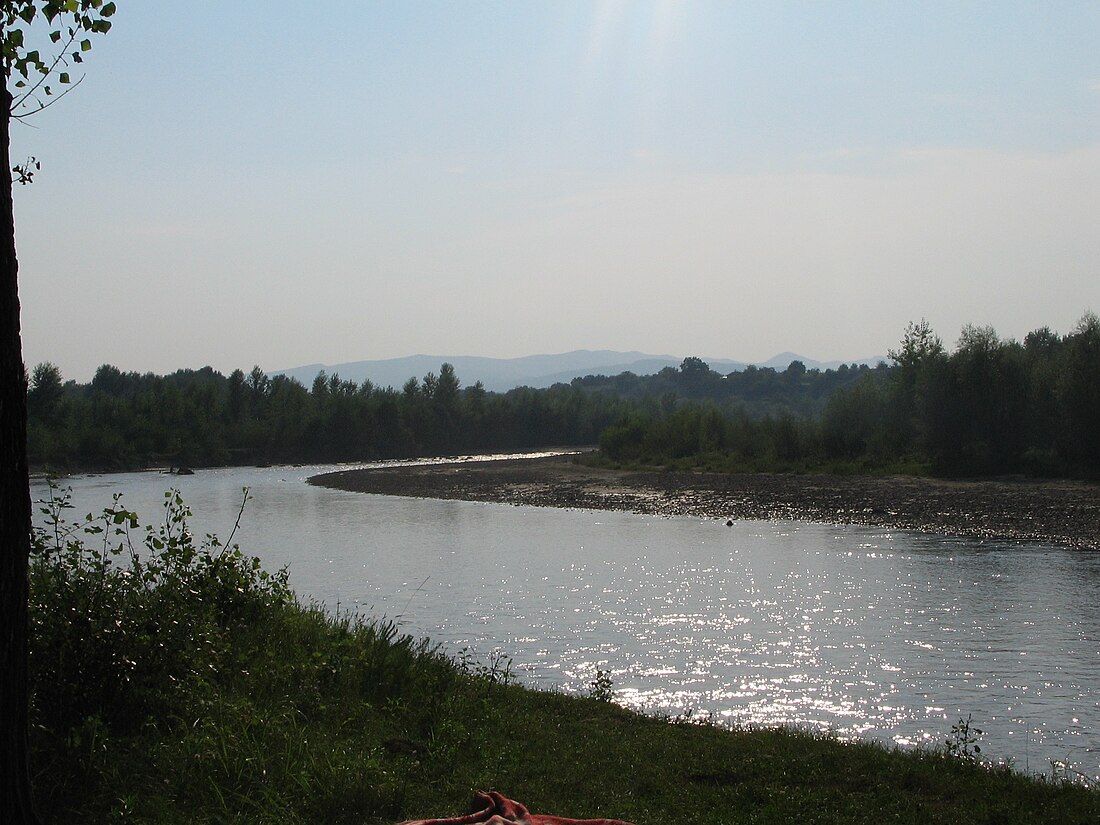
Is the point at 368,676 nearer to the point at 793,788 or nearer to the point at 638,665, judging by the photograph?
the point at 793,788

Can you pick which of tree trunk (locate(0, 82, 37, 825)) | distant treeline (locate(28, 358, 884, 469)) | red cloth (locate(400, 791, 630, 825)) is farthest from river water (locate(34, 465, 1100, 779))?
distant treeline (locate(28, 358, 884, 469))

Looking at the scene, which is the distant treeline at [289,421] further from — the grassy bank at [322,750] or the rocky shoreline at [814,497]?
the grassy bank at [322,750]

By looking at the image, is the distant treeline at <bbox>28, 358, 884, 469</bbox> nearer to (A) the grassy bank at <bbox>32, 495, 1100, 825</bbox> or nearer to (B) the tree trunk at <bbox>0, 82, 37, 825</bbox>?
(A) the grassy bank at <bbox>32, 495, 1100, 825</bbox>

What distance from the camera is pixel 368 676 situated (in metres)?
9.82

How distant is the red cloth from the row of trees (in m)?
78.1

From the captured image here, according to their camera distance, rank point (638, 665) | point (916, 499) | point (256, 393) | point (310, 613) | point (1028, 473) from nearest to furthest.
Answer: point (310, 613)
point (638, 665)
point (916, 499)
point (1028, 473)
point (256, 393)

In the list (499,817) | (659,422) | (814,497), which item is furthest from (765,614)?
(659,422)

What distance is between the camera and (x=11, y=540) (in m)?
5.03

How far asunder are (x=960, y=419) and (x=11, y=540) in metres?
49.1

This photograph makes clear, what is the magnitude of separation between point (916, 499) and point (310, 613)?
1303 inches

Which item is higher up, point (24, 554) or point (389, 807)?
point (24, 554)

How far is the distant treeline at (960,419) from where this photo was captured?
44.2 m

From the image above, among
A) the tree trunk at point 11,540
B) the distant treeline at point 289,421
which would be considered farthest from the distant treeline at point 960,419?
the tree trunk at point 11,540

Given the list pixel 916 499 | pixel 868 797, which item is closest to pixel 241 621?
pixel 868 797
